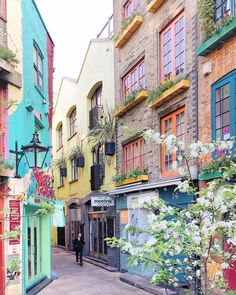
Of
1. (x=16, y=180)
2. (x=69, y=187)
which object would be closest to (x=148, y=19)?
(x=16, y=180)

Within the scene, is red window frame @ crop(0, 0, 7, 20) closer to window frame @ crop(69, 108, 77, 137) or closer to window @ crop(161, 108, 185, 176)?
window @ crop(161, 108, 185, 176)

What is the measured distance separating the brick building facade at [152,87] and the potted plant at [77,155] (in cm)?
595

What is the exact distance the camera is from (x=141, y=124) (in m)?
15.1

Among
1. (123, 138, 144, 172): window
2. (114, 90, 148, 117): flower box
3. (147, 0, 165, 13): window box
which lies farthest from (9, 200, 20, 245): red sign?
(147, 0, 165, 13): window box

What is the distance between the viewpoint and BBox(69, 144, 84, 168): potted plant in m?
23.2

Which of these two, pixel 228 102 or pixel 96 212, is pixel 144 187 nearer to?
pixel 228 102

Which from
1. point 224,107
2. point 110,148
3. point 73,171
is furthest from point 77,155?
point 224,107

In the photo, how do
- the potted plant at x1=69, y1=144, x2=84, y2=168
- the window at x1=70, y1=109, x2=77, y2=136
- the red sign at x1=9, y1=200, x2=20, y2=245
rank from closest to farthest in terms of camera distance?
the red sign at x1=9, y1=200, x2=20, y2=245 → the potted plant at x1=69, y1=144, x2=84, y2=168 → the window at x1=70, y1=109, x2=77, y2=136

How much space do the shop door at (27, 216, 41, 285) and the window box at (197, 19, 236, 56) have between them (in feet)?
22.3

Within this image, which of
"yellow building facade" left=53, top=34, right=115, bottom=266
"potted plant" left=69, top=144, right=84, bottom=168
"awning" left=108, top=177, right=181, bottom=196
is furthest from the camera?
"potted plant" left=69, top=144, right=84, bottom=168

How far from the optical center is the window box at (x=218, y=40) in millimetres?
9492

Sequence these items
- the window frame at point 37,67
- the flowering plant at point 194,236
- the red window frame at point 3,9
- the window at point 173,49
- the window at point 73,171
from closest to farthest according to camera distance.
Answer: the flowering plant at point 194,236 → the red window frame at point 3,9 → the window at point 173,49 → the window frame at point 37,67 → the window at point 73,171

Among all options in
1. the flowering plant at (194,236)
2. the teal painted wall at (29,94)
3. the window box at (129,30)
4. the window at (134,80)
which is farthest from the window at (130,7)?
the flowering plant at (194,236)

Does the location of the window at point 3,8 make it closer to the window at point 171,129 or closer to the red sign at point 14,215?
the red sign at point 14,215
